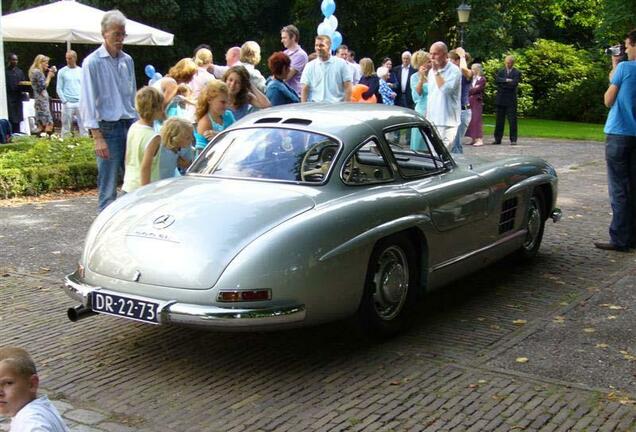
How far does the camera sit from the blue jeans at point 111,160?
8.04 metres

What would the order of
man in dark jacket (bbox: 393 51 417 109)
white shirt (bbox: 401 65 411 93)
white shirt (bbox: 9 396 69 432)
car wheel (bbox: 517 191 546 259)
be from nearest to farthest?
white shirt (bbox: 9 396 69 432), car wheel (bbox: 517 191 546 259), man in dark jacket (bbox: 393 51 417 109), white shirt (bbox: 401 65 411 93)

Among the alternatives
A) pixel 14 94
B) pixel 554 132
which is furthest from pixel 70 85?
pixel 554 132

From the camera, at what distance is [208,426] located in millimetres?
4422

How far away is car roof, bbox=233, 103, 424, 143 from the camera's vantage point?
20.1ft

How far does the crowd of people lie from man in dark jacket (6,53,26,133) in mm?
8299

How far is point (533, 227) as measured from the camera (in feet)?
26.2

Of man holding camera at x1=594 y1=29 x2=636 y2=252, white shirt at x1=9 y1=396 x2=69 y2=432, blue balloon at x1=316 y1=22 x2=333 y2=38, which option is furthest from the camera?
blue balloon at x1=316 y1=22 x2=333 y2=38

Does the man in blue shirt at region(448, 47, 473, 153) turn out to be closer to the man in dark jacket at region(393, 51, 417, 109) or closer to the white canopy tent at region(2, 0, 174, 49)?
the man in dark jacket at region(393, 51, 417, 109)

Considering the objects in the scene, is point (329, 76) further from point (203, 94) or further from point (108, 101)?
point (108, 101)

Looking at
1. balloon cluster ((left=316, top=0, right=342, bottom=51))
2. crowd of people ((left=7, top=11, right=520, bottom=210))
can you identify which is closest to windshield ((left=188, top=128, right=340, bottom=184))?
crowd of people ((left=7, top=11, right=520, bottom=210))

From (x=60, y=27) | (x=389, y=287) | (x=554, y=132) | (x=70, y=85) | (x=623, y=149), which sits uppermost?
(x=60, y=27)

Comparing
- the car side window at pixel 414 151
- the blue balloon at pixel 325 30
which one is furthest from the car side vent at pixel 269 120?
the blue balloon at pixel 325 30

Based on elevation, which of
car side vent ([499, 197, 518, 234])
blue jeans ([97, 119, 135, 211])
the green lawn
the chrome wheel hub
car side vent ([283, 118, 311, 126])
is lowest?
the green lawn

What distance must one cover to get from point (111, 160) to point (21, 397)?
549 cm
